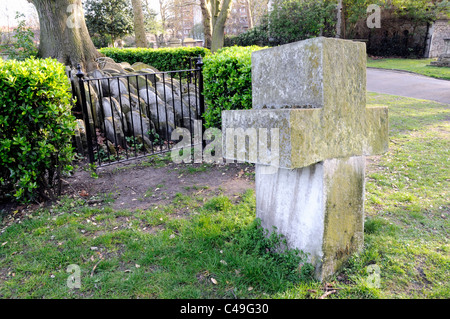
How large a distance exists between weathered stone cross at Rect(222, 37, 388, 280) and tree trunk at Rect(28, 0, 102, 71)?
6375 mm

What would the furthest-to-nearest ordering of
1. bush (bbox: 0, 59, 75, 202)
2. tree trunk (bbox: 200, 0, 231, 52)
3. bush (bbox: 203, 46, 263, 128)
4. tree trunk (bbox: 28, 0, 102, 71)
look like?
tree trunk (bbox: 200, 0, 231, 52)
tree trunk (bbox: 28, 0, 102, 71)
bush (bbox: 203, 46, 263, 128)
bush (bbox: 0, 59, 75, 202)

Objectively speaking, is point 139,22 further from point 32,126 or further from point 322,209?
point 322,209

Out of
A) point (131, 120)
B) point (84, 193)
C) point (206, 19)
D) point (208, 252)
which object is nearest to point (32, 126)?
point (84, 193)

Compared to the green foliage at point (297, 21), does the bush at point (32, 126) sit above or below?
below

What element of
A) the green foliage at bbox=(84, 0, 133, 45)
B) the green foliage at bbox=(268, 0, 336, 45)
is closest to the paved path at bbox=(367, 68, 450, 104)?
the green foliage at bbox=(268, 0, 336, 45)

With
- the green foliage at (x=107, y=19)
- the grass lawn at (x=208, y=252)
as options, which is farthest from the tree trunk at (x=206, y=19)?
the grass lawn at (x=208, y=252)

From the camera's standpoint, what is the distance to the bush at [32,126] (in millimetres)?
3430

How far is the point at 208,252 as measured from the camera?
2.75 meters

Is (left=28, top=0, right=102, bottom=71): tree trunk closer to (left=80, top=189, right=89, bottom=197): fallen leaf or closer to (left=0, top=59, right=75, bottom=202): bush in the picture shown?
(left=0, top=59, right=75, bottom=202): bush

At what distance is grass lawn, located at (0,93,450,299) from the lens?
233 centimetres

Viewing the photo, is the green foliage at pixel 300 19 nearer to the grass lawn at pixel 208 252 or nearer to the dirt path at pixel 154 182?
the dirt path at pixel 154 182

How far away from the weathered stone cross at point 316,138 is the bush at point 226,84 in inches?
73.5
